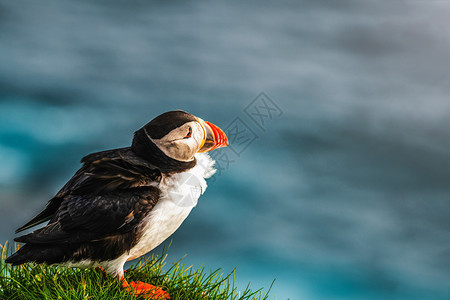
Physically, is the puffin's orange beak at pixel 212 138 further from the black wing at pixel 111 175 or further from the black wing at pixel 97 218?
the black wing at pixel 97 218

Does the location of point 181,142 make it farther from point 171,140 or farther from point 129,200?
point 129,200

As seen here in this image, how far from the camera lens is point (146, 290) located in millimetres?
4297

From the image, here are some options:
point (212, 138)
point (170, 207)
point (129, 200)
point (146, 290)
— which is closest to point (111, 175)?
point (129, 200)

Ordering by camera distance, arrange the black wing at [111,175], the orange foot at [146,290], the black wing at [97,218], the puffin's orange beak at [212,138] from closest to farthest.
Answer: the black wing at [97,218] < the black wing at [111,175] < the orange foot at [146,290] < the puffin's orange beak at [212,138]

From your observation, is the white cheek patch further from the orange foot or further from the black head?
the orange foot

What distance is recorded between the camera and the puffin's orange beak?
4312 mm

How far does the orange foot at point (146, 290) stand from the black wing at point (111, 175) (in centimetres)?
77

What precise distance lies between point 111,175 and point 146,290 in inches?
37.9

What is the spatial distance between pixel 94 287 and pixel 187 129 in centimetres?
136

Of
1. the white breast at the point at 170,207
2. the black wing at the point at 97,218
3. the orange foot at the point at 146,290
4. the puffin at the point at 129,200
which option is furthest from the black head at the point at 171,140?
the orange foot at the point at 146,290

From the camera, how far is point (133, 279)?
4.65m

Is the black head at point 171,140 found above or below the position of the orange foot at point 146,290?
above

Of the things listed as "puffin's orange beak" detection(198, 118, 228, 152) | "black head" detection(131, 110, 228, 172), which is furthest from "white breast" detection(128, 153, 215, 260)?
"puffin's orange beak" detection(198, 118, 228, 152)

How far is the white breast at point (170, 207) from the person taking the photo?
4031 mm
